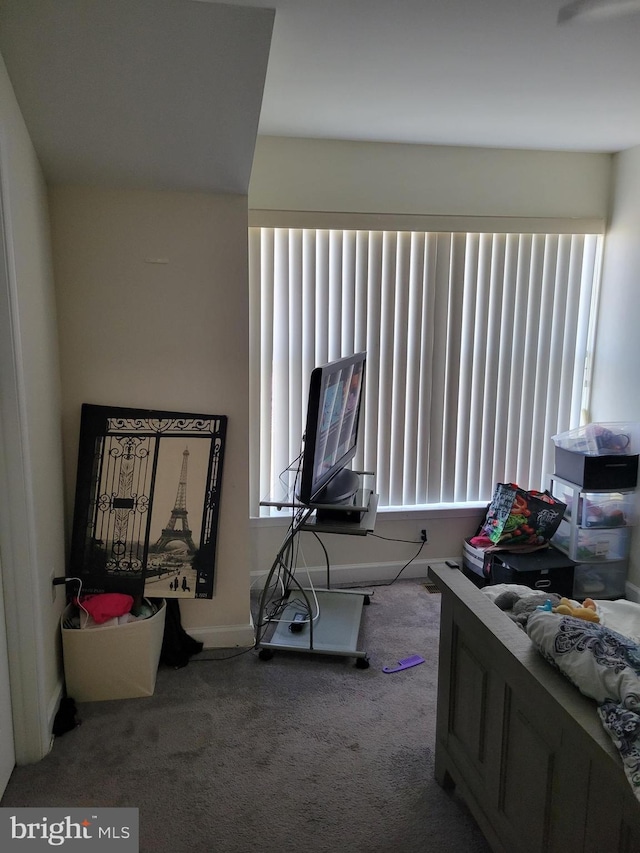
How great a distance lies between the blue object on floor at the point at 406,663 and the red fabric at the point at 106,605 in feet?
3.87

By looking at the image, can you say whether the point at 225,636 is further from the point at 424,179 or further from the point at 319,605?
the point at 424,179

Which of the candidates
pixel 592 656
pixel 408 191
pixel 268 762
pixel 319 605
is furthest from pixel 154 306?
pixel 592 656

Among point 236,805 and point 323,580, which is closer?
point 236,805

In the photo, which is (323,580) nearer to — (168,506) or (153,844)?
(168,506)

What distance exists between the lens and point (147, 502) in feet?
8.55

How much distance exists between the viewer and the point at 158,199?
2.47 meters

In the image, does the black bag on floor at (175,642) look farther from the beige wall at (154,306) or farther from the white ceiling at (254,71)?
the white ceiling at (254,71)

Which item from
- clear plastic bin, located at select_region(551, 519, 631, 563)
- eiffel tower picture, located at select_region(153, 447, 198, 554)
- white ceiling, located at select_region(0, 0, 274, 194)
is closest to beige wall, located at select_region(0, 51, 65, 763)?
white ceiling, located at select_region(0, 0, 274, 194)

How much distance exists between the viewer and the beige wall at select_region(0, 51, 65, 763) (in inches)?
73.0

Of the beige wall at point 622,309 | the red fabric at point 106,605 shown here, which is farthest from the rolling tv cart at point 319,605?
the beige wall at point 622,309

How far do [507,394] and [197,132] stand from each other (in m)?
2.34

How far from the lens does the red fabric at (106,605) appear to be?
2.41 meters

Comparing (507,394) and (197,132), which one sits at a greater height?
(197,132)

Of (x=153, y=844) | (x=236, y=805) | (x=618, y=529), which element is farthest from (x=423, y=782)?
(x=618, y=529)
